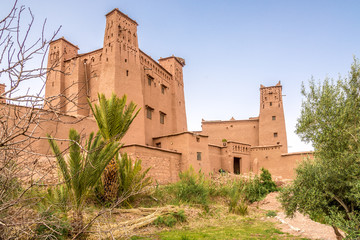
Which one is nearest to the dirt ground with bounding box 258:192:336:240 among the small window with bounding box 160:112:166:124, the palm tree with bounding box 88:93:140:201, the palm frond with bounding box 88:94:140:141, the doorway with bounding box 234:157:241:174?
the palm tree with bounding box 88:93:140:201

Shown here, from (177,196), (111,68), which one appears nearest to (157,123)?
(111,68)

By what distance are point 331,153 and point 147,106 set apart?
52.1ft

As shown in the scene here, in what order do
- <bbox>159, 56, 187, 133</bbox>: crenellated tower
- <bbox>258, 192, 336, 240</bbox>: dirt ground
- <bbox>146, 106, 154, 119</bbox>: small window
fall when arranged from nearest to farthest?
<bbox>258, 192, 336, 240</bbox>: dirt ground
<bbox>146, 106, 154, 119</bbox>: small window
<bbox>159, 56, 187, 133</bbox>: crenellated tower

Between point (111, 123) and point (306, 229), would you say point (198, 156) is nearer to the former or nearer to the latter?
point (306, 229)

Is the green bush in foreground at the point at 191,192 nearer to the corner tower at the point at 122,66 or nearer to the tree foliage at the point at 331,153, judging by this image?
the tree foliage at the point at 331,153

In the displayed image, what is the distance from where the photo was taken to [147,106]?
866 inches

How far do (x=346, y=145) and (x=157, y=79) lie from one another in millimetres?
18648

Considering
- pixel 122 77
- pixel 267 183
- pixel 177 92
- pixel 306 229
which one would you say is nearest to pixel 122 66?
pixel 122 77

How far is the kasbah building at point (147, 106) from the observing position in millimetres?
18516

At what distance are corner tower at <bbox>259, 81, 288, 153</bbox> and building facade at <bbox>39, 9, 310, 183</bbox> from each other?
146 centimetres

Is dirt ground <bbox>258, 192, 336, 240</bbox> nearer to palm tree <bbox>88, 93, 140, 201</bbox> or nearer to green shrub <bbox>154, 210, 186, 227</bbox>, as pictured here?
green shrub <bbox>154, 210, 186, 227</bbox>

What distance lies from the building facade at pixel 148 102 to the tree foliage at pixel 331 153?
9832mm

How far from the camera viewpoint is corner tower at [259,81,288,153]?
30266mm

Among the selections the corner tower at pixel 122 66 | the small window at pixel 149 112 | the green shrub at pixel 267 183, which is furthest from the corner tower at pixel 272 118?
the corner tower at pixel 122 66
